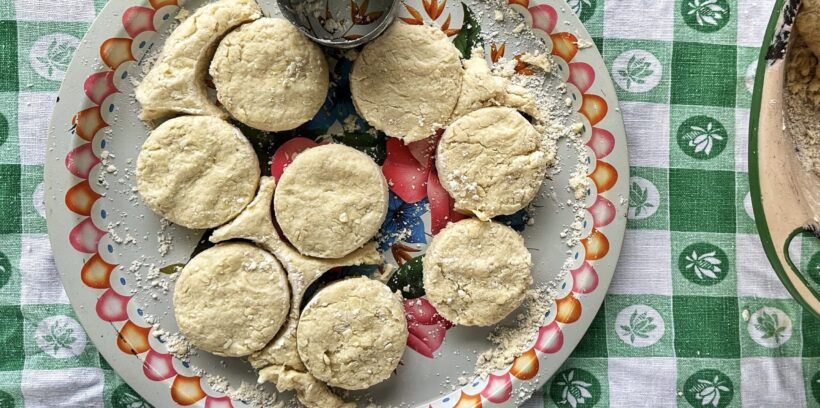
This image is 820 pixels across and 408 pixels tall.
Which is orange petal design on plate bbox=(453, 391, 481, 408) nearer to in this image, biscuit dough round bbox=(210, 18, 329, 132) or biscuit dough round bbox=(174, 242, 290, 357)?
biscuit dough round bbox=(174, 242, 290, 357)

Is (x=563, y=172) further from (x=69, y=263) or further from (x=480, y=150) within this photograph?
(x=69, y=263)

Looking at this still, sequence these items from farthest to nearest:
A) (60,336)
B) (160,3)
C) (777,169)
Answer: (60,336) < (160,3) < (777,169)

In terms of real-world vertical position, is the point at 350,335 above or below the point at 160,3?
below

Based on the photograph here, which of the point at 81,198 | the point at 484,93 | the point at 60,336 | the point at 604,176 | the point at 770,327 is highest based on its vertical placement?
the point at 484,93

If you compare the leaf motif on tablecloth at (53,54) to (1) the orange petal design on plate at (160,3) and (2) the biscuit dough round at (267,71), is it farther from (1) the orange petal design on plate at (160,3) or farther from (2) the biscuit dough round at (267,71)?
Result: (2) the biscuit dough round at (267,71)

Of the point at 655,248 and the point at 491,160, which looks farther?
the point at 655,248

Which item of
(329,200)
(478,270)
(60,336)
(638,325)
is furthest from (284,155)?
(638,325)

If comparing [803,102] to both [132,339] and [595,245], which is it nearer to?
[595,245]
